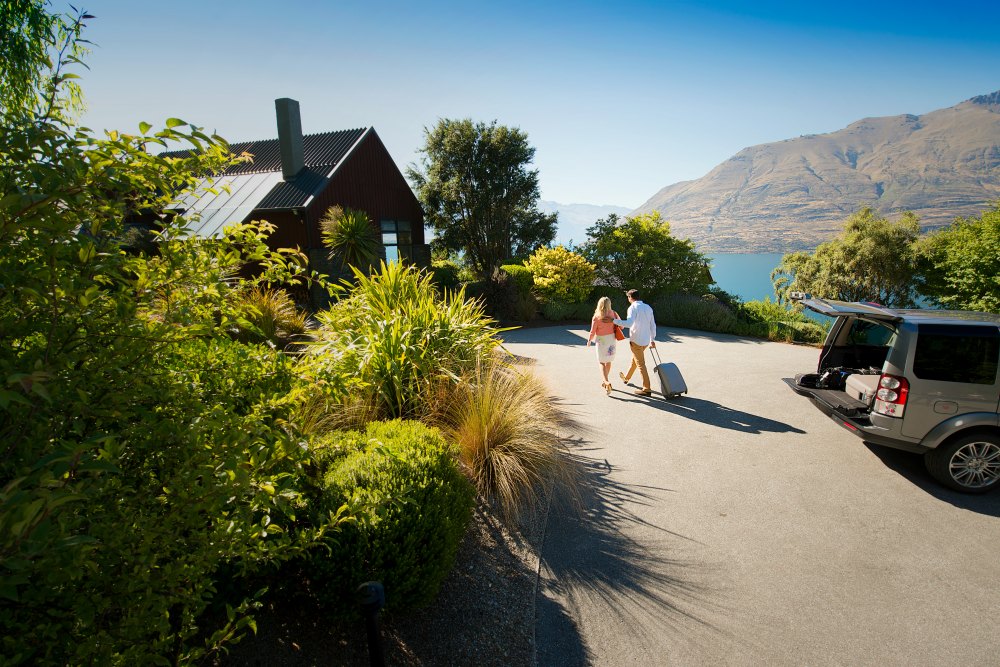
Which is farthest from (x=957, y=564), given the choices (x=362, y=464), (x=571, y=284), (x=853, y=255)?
(x=853, y=255)

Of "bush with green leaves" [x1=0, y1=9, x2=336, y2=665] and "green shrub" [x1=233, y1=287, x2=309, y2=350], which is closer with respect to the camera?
"bush with green leaves" [x1=0, y1=9, x2=336, y2=665]

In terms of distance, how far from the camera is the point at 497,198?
2561 centimetres

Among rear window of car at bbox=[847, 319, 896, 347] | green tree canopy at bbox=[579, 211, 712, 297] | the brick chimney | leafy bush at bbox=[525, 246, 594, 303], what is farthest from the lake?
the brick chimney

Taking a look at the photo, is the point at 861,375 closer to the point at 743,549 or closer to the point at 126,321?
the point at 743,549

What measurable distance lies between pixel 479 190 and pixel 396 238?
681cm

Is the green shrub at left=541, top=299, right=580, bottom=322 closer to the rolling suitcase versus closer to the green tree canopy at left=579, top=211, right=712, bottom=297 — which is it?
the green tree canopy at left=579, top=211, right=712, bottom=297

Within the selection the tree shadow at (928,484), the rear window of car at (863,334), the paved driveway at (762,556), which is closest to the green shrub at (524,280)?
the paved driveway at (762,556)

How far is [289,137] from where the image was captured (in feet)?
56.6

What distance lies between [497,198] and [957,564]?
79.3 ft

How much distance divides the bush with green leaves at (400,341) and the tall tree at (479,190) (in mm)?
17276

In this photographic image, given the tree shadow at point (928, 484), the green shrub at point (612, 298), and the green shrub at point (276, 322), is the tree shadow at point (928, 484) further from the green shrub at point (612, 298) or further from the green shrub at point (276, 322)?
the green shrub at point (612, 298)

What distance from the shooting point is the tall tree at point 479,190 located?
24672 mm

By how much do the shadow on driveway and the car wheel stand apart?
169 cm

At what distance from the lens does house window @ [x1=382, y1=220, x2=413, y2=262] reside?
20156 mm
